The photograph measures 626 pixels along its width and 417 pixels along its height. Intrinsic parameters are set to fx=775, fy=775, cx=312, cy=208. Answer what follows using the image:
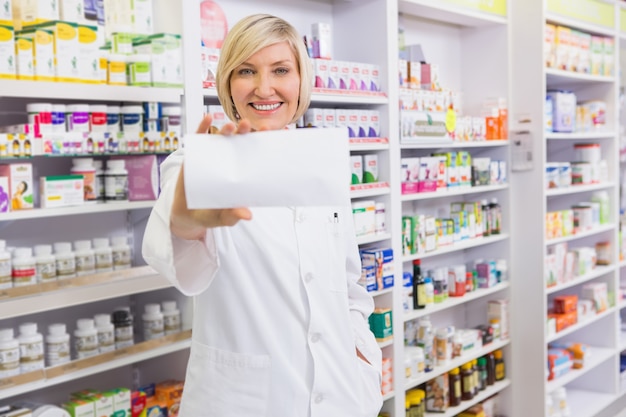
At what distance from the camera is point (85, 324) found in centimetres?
315

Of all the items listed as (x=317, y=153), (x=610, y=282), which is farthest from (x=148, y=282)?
(x=610, y=282)

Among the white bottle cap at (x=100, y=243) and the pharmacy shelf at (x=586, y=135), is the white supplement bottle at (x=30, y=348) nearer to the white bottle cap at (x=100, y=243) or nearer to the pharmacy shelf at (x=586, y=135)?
the white bottle cap at (x=100, y=243)

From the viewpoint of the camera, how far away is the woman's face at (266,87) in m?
1.91

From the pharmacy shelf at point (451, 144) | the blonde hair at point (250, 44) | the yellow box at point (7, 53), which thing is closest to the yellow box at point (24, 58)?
the yellow box at point (7, 53)

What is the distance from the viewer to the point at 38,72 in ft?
9.54

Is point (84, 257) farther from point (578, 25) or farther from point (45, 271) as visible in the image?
point (578, 25)

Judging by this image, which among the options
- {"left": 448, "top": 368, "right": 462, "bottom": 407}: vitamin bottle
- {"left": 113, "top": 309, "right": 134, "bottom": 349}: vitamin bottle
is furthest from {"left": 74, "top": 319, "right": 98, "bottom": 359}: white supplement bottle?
{"left": 448, "top": 368, "right": 462, "bottom": 407}: vitamin bottle

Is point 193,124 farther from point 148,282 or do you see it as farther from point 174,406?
point 174,406

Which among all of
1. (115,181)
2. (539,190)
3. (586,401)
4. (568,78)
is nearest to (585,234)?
(539,190)

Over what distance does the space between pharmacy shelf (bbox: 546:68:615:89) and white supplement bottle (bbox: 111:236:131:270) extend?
3160mm

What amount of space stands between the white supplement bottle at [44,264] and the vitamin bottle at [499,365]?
10.6 feet

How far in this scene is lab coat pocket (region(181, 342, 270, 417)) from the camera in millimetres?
1901

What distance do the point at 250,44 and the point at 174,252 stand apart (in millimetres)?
629

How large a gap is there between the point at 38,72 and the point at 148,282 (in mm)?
935
